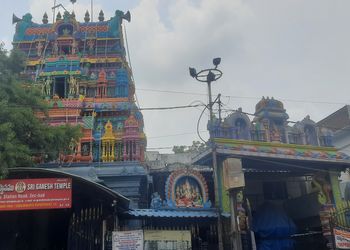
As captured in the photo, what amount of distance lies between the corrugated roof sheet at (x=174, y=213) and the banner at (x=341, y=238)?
13.7ft

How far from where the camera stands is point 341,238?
13.6m

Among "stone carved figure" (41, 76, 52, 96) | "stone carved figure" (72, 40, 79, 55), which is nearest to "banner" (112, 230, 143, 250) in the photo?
"stone carved figure" (41, 76, 52, 96)

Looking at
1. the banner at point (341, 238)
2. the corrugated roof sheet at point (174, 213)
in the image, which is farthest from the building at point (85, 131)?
the banner at point (341, 238)

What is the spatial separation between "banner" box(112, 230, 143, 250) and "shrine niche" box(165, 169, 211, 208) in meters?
2.46

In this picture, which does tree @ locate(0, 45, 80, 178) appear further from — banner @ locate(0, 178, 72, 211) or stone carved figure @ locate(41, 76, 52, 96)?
stone carved figure @ locate(41, 76, 52, 96)

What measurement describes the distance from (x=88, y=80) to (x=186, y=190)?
7409mm

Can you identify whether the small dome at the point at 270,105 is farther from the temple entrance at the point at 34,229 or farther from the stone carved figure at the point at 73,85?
the temple entrance at the point at 34,229

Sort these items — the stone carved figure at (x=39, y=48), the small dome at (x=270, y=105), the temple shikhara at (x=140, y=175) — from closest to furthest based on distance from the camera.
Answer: the temple shikhara at (x=140, y=175) < the small dome at (x=270, y=105) < the stone carved figure at (x=39, y=48)

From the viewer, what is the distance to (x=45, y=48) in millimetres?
19797

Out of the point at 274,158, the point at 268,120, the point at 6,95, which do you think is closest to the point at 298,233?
the point at 274,158

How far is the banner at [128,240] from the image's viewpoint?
11844mm

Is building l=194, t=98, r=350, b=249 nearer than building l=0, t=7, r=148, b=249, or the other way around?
building l=0, t=7, r=148, b=249

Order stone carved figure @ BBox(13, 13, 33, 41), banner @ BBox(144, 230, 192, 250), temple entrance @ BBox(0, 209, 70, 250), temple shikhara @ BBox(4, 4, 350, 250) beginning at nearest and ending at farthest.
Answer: temple shikhara @ BBox(4, 4, 350, 250), banner @ BBox(144, 230, 192, 250), temple entrance @ BBox(0, 209, 70, 250), stone carved figure @ BBox(13, 13, 33, 41)

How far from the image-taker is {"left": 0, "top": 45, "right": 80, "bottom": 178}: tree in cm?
1261
